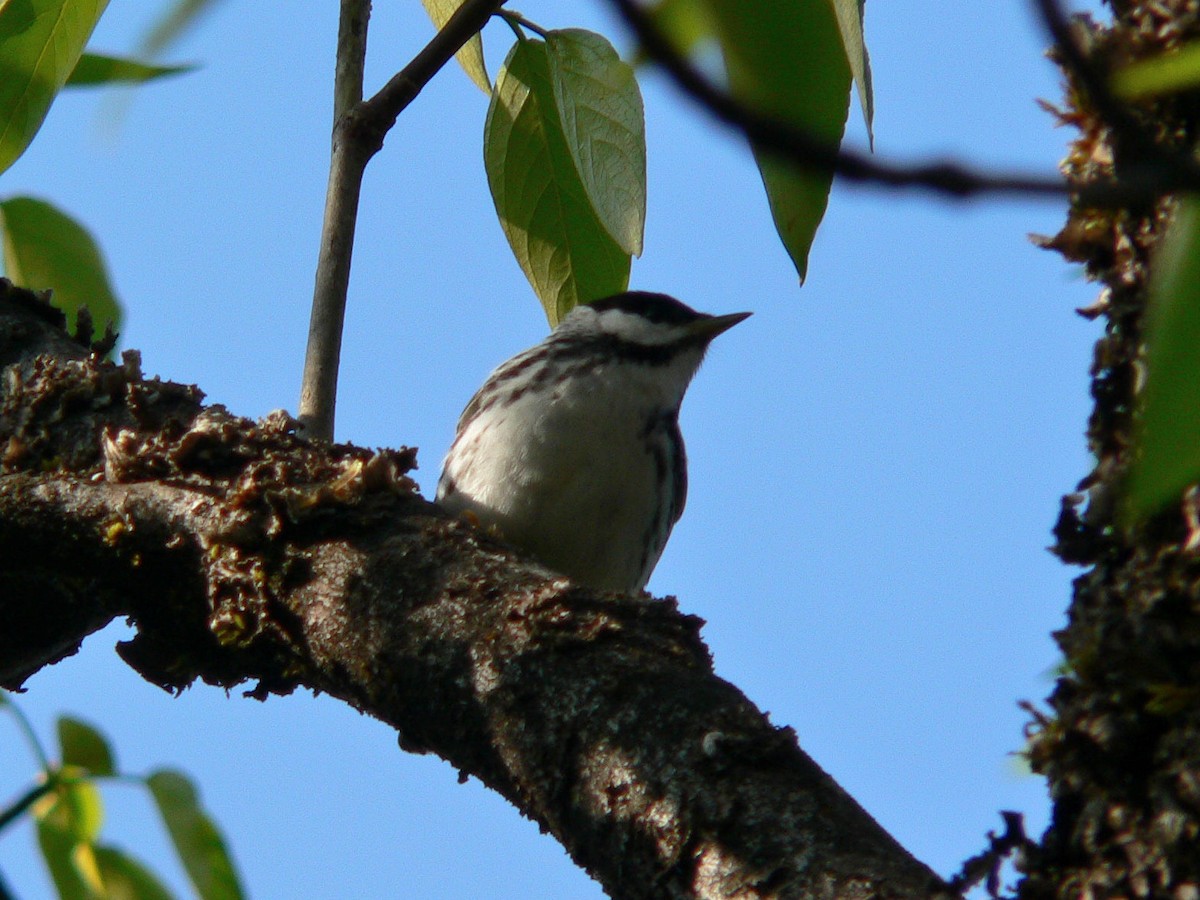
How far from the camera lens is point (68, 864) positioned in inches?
53.5

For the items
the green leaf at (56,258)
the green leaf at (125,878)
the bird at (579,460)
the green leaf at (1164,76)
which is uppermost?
the bird at (579,460)

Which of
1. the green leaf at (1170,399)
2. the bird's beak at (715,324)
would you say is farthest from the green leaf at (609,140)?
the bird's beak at (715,324)

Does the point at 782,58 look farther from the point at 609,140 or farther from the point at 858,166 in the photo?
the point at 609,140

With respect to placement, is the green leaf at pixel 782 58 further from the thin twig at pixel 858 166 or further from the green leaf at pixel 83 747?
the green leaf at pixel 83 747

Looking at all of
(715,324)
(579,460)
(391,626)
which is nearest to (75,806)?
(391,626)

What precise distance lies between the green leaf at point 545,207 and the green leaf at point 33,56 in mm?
891

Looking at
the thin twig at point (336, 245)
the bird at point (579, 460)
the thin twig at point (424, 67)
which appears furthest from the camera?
the bird at point (579, 460)

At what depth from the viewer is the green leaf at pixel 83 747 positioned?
149 cm

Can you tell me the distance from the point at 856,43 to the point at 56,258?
184 centimetres

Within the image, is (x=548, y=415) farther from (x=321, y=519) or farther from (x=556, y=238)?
(x=321, y=519)

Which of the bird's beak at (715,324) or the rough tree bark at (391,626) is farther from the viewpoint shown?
the bird's beak at (715,324)

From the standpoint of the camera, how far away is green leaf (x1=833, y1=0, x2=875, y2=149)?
1.08 m

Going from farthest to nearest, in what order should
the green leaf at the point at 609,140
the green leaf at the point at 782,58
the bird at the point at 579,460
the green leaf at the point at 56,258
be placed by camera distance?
the bird at the point at 579,460 → the green leaf at the point at 56,258 → the green leaf at the point at 609,140 → the green leaf at the point at 782,58

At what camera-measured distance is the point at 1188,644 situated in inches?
44.1
